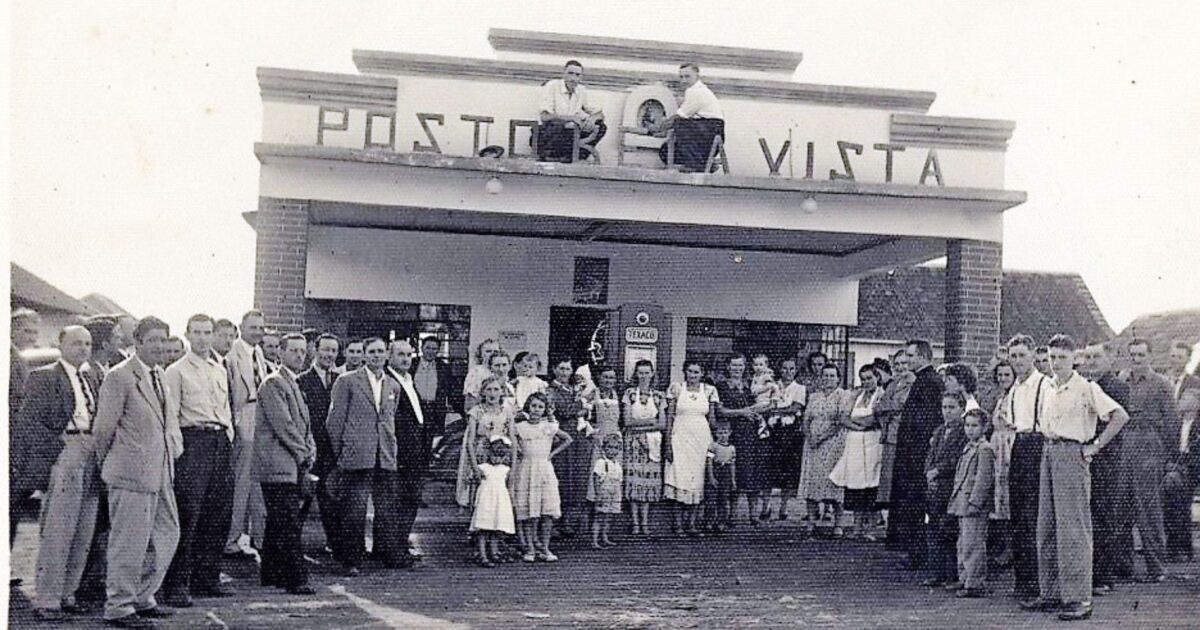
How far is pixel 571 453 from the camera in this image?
8.74 m

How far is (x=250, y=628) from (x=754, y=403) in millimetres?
5138

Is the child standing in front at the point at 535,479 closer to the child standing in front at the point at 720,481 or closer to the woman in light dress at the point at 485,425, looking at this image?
the woman in light dress at the point at 485,425

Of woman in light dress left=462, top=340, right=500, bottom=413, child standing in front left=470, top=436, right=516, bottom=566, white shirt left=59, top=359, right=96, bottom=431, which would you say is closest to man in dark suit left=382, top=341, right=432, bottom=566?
child standing in front left=470, top=436, right=516, bottom=566

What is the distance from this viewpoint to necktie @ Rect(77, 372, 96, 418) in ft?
20.8

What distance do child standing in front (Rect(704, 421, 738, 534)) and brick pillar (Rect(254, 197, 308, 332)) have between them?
3586 mm

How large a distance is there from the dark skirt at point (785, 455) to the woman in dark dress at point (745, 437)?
0.09 meters

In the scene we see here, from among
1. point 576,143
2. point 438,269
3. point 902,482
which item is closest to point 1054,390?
point 902,482

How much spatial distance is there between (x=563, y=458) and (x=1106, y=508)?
3910 millimetres

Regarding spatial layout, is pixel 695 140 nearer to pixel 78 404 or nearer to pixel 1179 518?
pixel 1179 518

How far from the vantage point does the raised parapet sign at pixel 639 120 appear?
9.93m

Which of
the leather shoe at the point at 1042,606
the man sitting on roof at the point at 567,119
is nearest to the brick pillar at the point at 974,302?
the leather shoe at the point at 1042,606

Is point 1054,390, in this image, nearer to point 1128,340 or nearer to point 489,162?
point 1128,340

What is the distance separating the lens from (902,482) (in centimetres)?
823

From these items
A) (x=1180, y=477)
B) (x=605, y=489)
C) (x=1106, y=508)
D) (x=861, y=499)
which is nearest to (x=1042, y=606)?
(x=1106, y=508)
